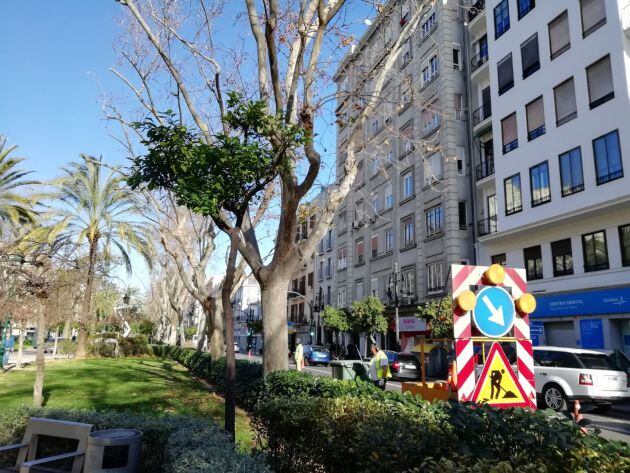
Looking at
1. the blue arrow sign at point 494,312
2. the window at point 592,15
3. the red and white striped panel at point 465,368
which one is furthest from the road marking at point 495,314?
the window at point 592,15

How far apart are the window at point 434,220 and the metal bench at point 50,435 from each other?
88.2 ft

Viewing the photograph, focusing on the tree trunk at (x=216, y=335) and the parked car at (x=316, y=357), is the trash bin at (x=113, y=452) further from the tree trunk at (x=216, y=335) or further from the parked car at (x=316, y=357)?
the parked car at (x=316, y=357)

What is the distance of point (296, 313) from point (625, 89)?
50954 millimetres

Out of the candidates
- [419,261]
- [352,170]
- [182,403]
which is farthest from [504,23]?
[182,403]

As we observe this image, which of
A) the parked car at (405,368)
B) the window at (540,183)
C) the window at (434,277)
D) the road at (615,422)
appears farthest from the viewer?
the window at (434,277)

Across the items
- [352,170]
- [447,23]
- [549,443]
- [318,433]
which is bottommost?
[318,433]

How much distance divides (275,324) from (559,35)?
1992 centimetres

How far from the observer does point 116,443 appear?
496 cm

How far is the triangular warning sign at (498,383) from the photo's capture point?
4844 millimetres

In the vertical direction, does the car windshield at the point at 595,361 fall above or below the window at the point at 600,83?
below

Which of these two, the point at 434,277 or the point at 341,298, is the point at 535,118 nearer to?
the point at 434,277

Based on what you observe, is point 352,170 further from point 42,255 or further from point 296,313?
point 296,313

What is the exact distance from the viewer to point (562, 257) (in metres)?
21.7

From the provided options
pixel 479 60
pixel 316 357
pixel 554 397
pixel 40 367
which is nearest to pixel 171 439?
Result: pixel 40 367
